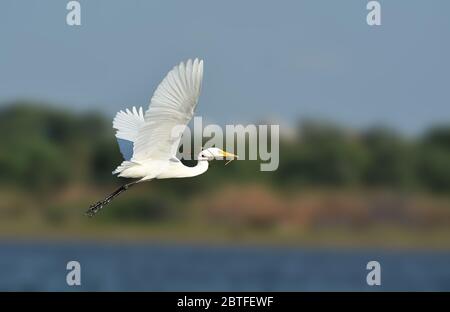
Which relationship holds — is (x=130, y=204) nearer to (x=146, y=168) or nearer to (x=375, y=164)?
(x=375, y=164)

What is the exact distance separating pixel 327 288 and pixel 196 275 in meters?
4.22

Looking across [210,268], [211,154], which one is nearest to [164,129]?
[211,154]

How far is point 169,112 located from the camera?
1056 cm

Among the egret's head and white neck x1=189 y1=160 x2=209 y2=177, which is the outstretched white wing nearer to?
white neck x1=189 y1=160 x2=209 y2=177

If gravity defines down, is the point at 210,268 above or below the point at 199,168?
above

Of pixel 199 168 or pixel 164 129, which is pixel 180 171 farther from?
pixel 164 129

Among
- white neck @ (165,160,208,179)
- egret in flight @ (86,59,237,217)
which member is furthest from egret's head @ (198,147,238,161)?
white neck @ (165,160,208,179)

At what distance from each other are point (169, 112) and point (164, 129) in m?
0.34

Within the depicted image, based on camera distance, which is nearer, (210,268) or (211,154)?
(211,154)

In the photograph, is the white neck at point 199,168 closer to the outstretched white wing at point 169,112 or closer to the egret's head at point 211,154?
the egret's head at point 211,154

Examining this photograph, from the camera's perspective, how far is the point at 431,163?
96.2 ft

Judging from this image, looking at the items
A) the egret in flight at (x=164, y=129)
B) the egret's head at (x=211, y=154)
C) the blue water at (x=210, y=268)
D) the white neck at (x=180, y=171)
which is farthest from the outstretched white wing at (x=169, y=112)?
the blue water at (x=210, y=268)
